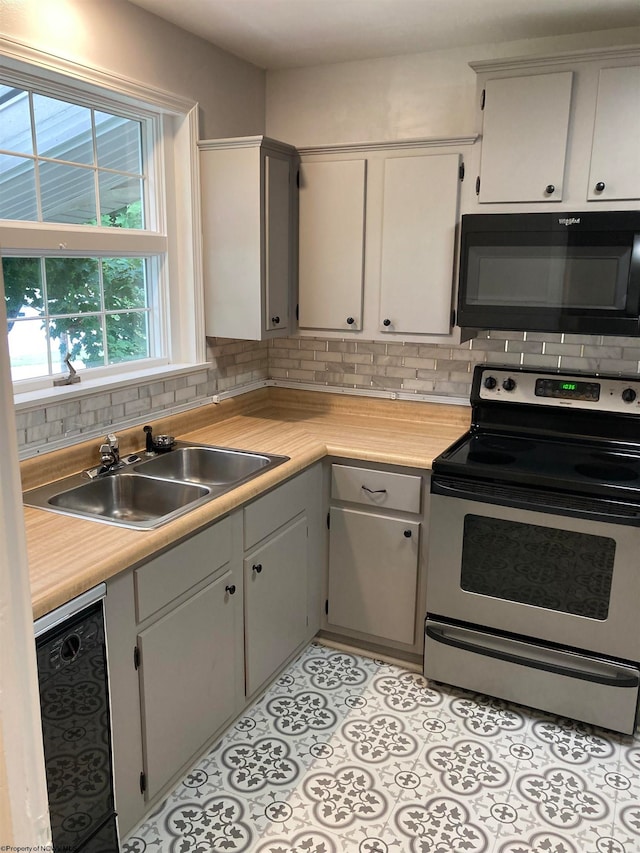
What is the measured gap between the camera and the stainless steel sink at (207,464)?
2627mm

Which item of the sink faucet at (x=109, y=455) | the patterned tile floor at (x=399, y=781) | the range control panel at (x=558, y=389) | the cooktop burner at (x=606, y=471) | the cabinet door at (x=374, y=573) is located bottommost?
the patterned tile floor at (x=399, y=781)

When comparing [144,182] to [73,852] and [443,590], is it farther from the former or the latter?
[73,852]

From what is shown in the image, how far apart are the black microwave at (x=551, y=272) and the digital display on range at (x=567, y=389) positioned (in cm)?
36

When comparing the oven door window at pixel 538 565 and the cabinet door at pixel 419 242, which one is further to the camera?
the cabinet door at pixel 419 242

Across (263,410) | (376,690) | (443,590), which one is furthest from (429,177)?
(376,690)

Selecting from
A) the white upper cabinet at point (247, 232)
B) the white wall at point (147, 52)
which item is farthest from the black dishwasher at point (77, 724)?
the white wall at point (147, 52)

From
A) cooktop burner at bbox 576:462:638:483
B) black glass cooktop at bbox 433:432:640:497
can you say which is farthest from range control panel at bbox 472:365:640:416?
cooktop burner at bbox 576:462:638:483

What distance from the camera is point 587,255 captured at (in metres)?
2.47

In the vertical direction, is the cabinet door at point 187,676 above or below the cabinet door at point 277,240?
below

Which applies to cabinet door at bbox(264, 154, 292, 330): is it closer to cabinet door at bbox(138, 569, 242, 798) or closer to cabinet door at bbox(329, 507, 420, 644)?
cabinet door at bbox(329, 507, 420, 644)

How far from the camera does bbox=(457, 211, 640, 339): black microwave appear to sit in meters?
2.43

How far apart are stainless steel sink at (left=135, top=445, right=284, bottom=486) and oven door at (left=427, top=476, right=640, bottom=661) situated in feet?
2.28

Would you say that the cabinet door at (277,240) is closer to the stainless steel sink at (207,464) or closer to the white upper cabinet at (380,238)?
the white upper cabinet at (380,238)

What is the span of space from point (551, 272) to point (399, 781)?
1.82 metres
